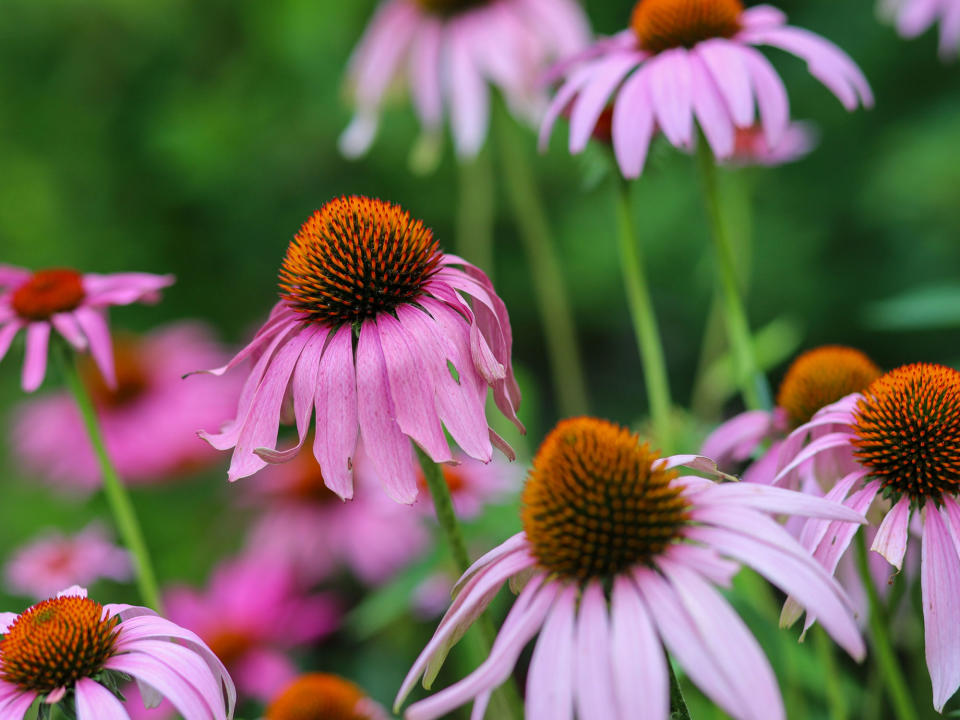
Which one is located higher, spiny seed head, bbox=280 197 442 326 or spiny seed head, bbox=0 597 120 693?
spiny seed head, bbox=280 197 442 326

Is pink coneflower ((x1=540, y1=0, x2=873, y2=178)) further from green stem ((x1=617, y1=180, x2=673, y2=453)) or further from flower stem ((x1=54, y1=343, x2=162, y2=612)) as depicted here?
flower stem ((x1=54, y1=343, x2=162, y2=612))

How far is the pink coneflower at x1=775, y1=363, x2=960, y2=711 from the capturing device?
54 cm

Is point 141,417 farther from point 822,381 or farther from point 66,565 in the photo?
point 822,381

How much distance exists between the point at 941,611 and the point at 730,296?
0.38 m

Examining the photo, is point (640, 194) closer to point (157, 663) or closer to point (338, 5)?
point (338, 5)

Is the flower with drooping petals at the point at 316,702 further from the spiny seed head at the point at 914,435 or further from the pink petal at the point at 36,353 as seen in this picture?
the spiny seed head at the point at 914,435

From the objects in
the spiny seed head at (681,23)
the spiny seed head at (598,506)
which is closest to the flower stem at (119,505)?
the spiny seed head at (598,506)

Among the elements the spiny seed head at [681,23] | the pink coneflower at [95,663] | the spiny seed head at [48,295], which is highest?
the spiny seed head at [681,23]

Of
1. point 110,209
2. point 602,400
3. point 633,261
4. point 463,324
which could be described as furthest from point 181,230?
point 463,324

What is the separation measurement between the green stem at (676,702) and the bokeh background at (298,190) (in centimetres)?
160

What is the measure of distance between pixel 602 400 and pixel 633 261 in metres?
1.45

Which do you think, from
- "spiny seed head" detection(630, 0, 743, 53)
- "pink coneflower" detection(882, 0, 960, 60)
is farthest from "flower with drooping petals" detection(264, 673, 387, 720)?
"pink coneflower" detection(882, 0, 960, 60)

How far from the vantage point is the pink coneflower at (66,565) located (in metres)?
1.35

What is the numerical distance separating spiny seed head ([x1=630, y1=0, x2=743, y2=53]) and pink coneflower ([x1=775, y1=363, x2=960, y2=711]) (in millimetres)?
386
